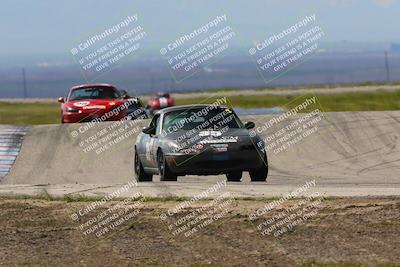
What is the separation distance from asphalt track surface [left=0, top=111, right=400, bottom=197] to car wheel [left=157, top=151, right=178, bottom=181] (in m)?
0.68

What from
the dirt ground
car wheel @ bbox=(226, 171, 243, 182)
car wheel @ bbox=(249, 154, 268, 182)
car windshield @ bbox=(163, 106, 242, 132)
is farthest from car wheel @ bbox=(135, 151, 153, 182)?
the dirt ground

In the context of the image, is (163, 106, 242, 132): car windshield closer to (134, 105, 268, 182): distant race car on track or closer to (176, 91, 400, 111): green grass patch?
(134, 105, 268, 182): distant race car on track

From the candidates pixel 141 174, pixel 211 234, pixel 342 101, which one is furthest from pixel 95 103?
pixel 342 101

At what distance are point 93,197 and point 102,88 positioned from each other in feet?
50.8

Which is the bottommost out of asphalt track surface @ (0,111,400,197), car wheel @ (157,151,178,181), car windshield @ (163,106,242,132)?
asphalt track surface @ (0,111,400,197)

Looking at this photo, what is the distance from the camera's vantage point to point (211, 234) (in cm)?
1152

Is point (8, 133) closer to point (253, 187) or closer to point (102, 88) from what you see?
point (102, 88)

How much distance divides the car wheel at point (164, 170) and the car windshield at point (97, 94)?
1224 centimetres

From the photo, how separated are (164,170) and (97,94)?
12.8 meters

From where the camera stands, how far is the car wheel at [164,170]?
17.3 m

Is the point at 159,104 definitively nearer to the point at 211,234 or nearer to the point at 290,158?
the point at 290,158

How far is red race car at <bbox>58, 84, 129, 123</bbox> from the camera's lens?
29078mm

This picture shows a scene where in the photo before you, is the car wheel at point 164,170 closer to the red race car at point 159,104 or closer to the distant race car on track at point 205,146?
the distant race car on track at point 205,146

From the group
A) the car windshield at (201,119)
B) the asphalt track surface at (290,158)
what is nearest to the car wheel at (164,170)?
the car windshield at (201,119)
